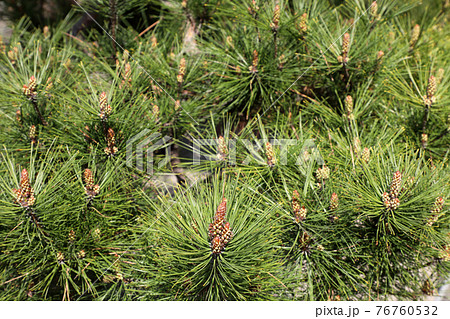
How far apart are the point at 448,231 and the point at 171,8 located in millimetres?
716

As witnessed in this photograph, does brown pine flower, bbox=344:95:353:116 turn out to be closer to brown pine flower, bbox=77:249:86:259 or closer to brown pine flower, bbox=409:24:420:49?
brown pine flower, bbox=409:24:420:49

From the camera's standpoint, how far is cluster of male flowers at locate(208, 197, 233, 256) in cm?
51

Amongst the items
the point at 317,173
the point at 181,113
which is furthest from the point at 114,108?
the point at 317,173

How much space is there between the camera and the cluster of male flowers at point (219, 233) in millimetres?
511

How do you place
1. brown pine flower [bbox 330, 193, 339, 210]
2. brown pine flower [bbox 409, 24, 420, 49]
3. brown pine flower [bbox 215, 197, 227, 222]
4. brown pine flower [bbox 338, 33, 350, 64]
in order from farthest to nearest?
brown pine flower [bbox 409, 24, 420, 49] < brown pine flower [bbox 338, 33, 350, 64] < brown pine flower [bbox 330, 193, 339, 210] < brown pine flower [bbox 215, 197, 227, 222]

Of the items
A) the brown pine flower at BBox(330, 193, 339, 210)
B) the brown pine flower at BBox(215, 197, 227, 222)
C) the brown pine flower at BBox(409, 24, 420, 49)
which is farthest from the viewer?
the brown pine flower at BBox(409, 24, 420, 49)

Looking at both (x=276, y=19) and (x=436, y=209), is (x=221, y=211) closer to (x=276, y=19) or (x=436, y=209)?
(x=436, y=209)

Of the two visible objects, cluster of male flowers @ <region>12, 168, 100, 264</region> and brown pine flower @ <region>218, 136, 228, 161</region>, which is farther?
brown pine flower @ <region>218, 136, 228, 161</region>

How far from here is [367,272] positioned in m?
0.70

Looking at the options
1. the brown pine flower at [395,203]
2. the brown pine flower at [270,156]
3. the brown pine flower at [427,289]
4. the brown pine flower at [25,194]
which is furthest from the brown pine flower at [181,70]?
the brown pine flower at [427,289]

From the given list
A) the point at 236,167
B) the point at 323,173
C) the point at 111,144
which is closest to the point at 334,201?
the point at 323,173

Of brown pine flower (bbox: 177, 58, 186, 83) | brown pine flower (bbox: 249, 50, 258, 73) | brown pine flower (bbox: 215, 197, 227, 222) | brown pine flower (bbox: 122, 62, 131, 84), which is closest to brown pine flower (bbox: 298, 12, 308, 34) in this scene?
brown pine flower (bbox: 249, 50, 258, 73)

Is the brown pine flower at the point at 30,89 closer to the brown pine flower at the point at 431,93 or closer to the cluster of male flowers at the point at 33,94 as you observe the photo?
the cluster of male flowers at the point at 33,94

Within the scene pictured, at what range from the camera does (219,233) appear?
52 centimetres
